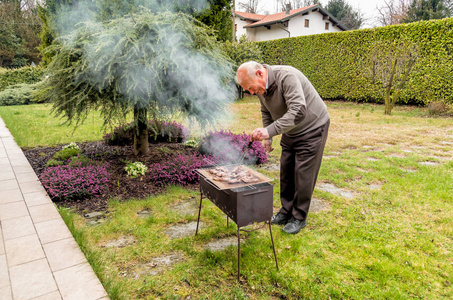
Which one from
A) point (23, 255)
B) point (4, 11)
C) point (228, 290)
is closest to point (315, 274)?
point (228, 290)

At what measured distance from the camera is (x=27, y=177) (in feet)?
13.1

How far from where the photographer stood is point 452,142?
19.4 feet

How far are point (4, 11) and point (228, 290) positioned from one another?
3097 cm

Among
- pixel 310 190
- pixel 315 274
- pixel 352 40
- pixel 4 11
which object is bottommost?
pixel 315 274

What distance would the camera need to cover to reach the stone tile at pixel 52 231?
2.49 m

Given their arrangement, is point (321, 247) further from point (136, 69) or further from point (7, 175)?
point (7, 175)

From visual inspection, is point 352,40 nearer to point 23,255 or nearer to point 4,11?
point 23,255

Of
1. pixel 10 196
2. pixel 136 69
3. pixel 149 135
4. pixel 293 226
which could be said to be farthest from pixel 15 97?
pixel 293 226

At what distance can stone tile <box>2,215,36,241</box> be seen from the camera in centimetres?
255

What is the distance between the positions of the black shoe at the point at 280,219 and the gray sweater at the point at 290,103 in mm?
872

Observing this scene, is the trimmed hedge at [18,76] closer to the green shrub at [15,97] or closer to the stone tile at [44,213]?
the green shrub at [15,97]

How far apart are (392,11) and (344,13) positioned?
424 centimetres

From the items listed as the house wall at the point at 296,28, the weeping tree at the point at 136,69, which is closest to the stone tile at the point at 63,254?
the weeping tree at the point at 136,69

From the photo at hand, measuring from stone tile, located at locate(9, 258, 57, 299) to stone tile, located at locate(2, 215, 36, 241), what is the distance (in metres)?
0.53
